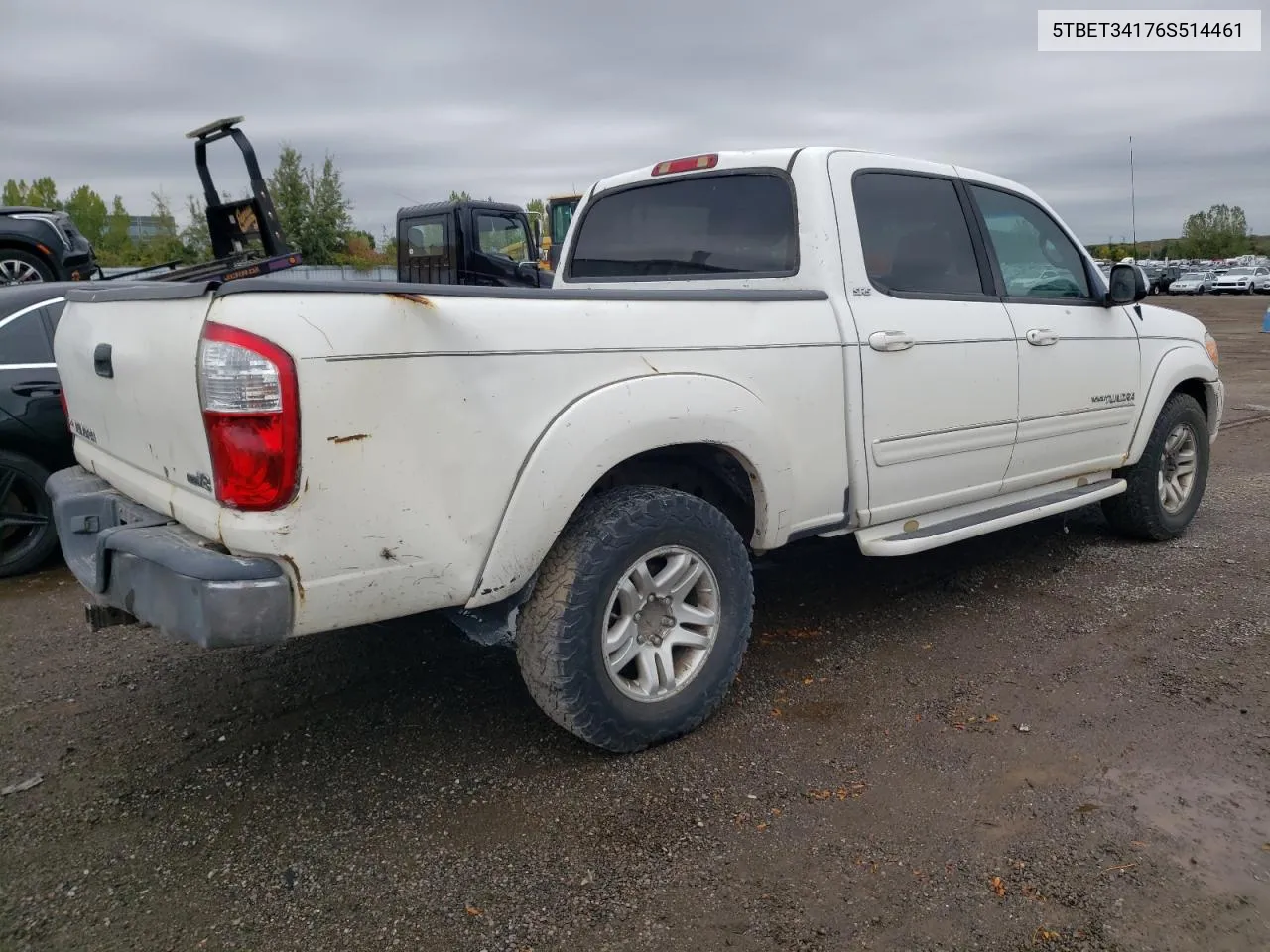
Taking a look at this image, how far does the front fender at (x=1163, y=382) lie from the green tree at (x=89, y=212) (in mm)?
49671

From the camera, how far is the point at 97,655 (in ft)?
13.6

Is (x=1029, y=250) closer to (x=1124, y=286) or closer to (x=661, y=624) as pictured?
(x=1124, y=286)

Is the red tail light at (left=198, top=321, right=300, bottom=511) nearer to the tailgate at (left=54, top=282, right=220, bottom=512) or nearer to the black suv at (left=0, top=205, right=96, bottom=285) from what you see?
the tailgate at (left=54, top=282, right=220, bottom=512)

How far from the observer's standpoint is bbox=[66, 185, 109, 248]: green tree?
46.8 meters

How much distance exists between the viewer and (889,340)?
12.0 ft

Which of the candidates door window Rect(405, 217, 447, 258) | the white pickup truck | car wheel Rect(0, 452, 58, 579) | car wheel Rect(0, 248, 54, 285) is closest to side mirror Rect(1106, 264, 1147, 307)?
the white pickup truck

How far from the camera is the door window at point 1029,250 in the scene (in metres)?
4.42

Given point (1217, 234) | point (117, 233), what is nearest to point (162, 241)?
point (117, 233)

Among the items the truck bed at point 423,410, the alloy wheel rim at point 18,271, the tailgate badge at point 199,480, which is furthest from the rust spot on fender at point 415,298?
the alloy wheel rim at point 18,271

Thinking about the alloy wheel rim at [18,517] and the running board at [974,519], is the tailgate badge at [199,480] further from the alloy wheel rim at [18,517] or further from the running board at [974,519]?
the alloy wheel rim at [18,517]

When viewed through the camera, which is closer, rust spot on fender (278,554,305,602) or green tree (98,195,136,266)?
rust spot on fender (278,554,305,602)

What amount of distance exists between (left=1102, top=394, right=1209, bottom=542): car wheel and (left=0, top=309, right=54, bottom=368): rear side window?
18.6ft

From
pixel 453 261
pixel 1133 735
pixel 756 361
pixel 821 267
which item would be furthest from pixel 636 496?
pixel 453 261

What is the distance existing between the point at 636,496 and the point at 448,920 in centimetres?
127
